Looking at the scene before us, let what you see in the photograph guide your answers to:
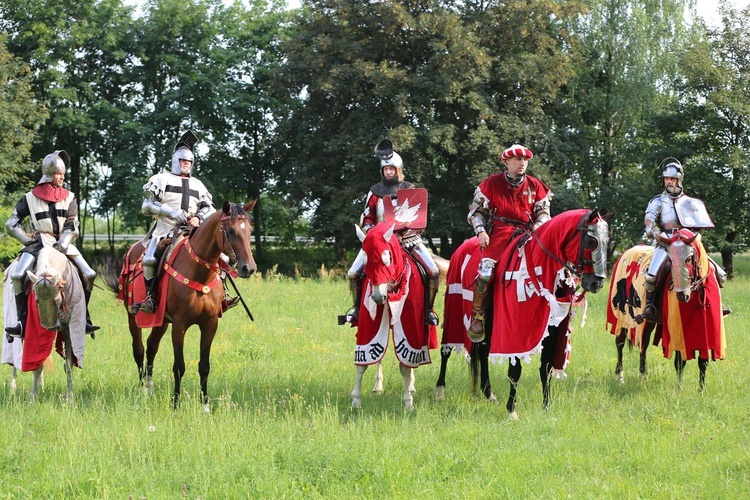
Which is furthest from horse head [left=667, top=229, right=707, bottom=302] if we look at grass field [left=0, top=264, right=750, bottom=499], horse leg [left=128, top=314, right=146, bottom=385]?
horse leg [left=128, top=314, right=146, bottom=385]

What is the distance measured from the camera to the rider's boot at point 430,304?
8398 millimetres

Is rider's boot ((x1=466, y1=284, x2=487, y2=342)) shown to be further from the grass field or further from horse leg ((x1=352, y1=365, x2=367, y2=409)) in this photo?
horse leg ((x1=352, y1=365, x2=367, y2=409))

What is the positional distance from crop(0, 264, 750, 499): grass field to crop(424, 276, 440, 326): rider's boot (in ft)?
2.96

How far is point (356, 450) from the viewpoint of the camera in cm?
627

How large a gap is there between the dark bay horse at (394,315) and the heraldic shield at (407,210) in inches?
15.2

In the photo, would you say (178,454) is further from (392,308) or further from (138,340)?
(138,340)

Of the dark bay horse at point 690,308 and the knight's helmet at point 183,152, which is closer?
the dark bay horse at point 690,308

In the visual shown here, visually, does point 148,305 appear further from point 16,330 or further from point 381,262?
point 381,262

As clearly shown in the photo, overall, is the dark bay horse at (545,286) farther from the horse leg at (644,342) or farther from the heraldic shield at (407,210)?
the horse leg at (644,342)

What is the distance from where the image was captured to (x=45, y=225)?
8.91 m

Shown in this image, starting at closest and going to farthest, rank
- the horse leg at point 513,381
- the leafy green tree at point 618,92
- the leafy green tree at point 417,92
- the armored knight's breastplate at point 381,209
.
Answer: the horse leg at point 513,381
the armored knight's breastplate at point 381,209
the leafy green tree at point 417,92
the leafy green tree at point 618,92

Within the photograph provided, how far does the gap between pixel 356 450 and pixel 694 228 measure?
5.03 metres

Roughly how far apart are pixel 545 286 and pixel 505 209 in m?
1.18

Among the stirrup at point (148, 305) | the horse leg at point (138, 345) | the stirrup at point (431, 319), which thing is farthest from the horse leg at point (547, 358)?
the horse leg at point (138, 345)
